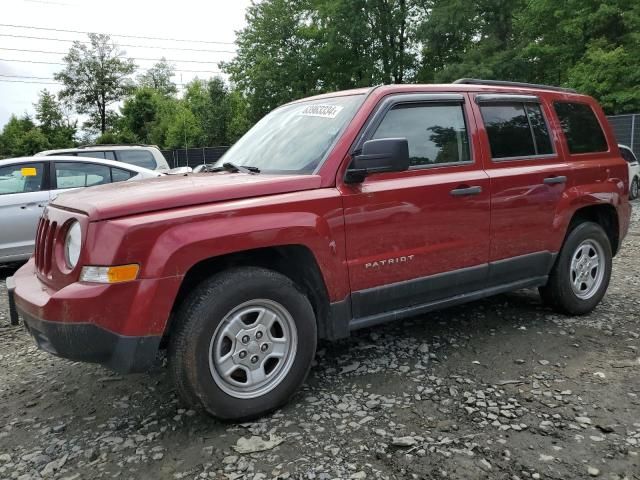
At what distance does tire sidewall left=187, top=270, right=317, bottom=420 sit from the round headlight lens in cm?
67

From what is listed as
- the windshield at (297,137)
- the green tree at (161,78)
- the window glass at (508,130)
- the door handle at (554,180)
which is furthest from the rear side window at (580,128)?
the green tree at (161,78)

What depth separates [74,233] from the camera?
9.37 feet

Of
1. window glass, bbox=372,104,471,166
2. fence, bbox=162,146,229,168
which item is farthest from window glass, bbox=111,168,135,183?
fence, bbox=162,146,229,168

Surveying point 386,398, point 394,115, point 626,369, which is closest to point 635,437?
point 626,369

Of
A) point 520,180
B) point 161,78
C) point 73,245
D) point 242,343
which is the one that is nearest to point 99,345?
point 73,245

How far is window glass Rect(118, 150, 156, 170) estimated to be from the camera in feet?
36.5

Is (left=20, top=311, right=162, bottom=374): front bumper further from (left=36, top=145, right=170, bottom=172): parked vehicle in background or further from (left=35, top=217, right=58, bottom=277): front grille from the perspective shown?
(left=36, top=145, right=170, bottom=172): parked vehicle in background

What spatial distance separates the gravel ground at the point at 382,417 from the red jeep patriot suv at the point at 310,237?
0.31 meters

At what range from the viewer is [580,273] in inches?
186

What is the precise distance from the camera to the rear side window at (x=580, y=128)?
15.2 ft

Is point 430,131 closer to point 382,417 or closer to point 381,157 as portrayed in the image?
point 381,157

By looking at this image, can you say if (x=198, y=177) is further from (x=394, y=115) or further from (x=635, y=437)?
(x=635, y=437)

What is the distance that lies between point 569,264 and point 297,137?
2.55 metres

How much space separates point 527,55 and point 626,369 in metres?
26.3
